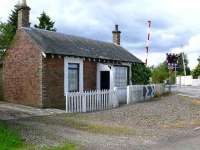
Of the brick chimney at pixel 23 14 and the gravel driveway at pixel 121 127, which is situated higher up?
the brick chimney at pixel 23 14

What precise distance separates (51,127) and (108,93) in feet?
27.6

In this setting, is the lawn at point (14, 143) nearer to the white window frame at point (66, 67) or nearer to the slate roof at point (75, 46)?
the slate roof at point (75, 46)

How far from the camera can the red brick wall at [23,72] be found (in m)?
21.4

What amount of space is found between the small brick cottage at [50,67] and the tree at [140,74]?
2.09 metres

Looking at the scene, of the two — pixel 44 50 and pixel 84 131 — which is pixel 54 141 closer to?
pixel 84 131

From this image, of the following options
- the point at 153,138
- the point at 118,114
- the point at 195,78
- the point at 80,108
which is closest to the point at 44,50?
the point at 80,108

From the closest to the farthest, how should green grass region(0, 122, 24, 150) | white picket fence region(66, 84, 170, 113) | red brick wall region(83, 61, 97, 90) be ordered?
green grass region(0, 122, 24, 150) → white picket fence region(66, 84, 170, 113) → red brick wall region(83, 61, 97, 90)

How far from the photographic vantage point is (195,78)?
216ft

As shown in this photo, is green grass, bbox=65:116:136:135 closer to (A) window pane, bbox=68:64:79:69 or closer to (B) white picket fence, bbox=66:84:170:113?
(B) white picket fence, bbox=66:84:170:113

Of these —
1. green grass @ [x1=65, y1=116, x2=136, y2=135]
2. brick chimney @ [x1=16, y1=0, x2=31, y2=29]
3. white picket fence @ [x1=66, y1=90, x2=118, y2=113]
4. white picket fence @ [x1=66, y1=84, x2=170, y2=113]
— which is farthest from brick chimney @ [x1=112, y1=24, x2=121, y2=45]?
green grass @ [x1=65, y1=116, x2=136, y2=135]

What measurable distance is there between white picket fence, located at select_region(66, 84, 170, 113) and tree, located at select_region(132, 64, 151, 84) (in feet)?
6.04

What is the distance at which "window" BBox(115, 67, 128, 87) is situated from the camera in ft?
85.7

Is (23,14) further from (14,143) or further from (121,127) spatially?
(14,143)

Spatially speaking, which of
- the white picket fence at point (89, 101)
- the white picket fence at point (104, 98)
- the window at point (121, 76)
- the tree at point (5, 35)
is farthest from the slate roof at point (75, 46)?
the tree at point (5, 35)
